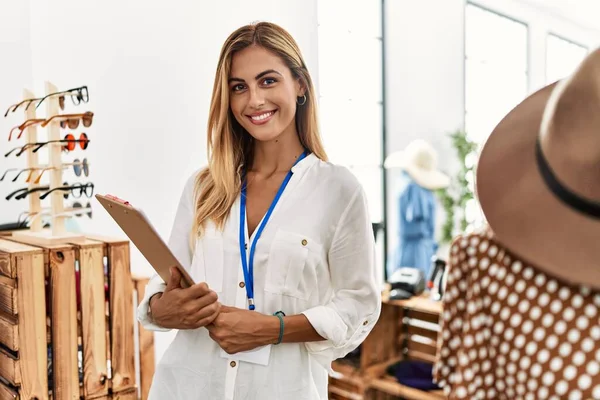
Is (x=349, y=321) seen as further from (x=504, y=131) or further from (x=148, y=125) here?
(x=148, y=125)

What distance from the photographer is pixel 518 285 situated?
62 cm

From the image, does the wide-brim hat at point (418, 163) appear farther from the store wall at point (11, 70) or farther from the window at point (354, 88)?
the store wall at point (11, 70)

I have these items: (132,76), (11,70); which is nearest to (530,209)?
(11,70)

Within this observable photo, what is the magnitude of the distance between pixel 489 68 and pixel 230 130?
6.26m

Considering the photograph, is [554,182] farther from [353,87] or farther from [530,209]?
[353,87]

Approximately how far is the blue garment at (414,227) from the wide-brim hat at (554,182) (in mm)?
4447

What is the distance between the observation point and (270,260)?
1.38m

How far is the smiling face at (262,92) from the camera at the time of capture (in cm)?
140

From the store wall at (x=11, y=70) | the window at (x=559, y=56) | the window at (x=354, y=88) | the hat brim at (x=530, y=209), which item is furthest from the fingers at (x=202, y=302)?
the window at (x=559, y=56)

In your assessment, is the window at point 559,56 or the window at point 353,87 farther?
the window at point 559,56

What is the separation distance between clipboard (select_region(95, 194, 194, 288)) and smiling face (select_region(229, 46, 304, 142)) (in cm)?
38

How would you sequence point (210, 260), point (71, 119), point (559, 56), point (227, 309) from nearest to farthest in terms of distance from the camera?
point (227, 309) → point (210, 260) → point (71, 119) → point (559, 56)

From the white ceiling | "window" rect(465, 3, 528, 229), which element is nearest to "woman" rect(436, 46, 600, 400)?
"window" rect(465, 3, 528, 229)

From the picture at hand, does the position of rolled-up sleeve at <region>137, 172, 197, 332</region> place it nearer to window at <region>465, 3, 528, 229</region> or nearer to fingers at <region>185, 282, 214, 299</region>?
fingers at <region>185, 282, 214, 299</region>
